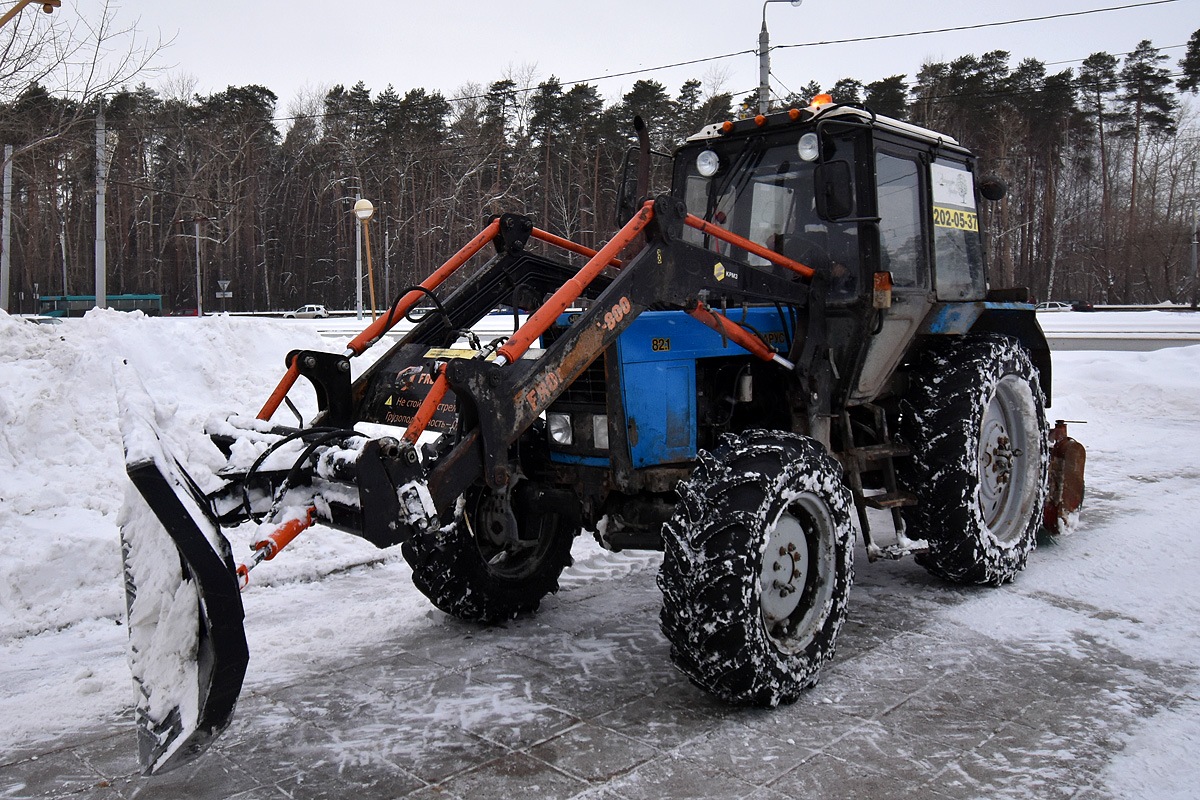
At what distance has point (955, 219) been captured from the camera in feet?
18.9

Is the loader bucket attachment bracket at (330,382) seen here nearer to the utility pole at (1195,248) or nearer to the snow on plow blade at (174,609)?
the snow on plow blade at (174,609)

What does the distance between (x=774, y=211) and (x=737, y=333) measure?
111cm

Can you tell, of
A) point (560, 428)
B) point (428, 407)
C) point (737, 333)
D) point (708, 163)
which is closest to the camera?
point (428, 407)

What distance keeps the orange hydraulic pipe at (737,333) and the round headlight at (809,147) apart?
1035 mm

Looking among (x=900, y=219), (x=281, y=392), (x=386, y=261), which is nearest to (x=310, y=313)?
(x=386, y=261)

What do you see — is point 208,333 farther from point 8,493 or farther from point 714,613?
point 714,613

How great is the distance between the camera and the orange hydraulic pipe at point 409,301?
458cm

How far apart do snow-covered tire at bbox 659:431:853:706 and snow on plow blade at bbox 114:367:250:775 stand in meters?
1.66

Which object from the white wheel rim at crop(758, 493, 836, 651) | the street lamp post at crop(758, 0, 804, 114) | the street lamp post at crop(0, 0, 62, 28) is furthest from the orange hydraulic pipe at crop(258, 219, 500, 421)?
the street lamp post at crop(758, 0, 804, 114)

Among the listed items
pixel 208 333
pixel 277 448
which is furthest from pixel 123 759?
pixel 208 333

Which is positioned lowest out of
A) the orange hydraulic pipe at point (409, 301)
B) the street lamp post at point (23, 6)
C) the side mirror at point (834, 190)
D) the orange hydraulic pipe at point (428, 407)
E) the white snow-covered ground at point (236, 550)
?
the white snow-covered ground at point (236, 550)

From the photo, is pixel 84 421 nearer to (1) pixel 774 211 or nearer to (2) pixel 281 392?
(2) pixel 281 392

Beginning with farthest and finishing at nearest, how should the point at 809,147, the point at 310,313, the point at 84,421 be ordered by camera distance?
the point at 310,313, the point at 84,421, the point at 809,147

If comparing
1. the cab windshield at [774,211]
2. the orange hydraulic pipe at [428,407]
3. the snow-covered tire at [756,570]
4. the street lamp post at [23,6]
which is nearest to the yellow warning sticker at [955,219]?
the cab windshield at [774,211]
